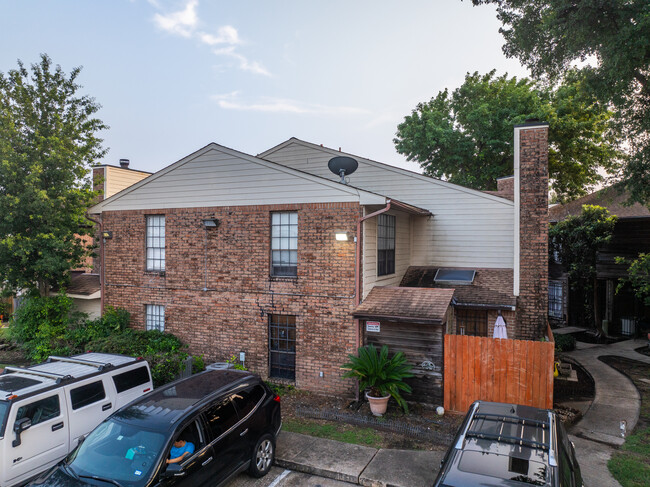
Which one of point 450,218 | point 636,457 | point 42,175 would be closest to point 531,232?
point 450,218

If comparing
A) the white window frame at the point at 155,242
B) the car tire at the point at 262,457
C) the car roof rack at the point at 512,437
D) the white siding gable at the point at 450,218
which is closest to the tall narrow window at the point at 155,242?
the white window frame at the point at 155,242

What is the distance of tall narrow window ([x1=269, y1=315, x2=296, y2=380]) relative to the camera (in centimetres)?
1095

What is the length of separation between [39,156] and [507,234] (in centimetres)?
1553

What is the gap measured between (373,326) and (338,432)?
2667 mm

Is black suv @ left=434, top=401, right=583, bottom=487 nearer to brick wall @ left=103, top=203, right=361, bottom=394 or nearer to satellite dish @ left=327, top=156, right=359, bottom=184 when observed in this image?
brick wall @ left=103, top=203, right=361, bottom=394

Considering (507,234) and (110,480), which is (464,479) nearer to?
(110,480)

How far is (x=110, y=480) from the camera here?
15.5 feet

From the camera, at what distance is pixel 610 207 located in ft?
67.4

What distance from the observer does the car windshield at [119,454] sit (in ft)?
15.7

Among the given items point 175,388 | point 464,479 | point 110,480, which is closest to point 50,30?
point 175,388

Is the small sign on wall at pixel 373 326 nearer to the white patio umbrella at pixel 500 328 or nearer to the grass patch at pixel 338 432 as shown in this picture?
the grass patch at pixel 338 432

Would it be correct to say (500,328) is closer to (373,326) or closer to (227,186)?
(373,326)

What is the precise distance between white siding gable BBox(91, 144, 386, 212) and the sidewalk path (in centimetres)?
645

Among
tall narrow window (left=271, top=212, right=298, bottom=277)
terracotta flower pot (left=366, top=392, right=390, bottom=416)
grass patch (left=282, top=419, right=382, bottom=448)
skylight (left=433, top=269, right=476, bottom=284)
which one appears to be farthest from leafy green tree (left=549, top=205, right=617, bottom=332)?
grass patch (left=282, top=419, right=382, bottom=448)
